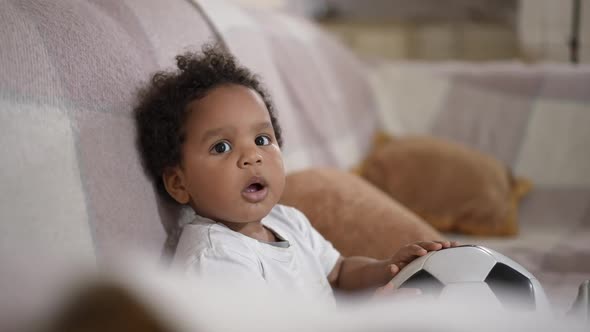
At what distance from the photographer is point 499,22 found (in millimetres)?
3209

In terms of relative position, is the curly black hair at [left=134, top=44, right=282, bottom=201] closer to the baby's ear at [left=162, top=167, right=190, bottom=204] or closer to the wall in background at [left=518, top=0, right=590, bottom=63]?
the baby's ear at [left=162, top=167, right=190, bottom=204]

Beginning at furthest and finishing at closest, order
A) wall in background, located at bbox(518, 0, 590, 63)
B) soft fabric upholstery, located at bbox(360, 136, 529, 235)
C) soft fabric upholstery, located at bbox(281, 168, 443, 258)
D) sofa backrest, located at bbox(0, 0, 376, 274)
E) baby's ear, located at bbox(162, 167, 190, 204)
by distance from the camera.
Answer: wall in background, located at bbox(518, 0, 590, 63), soft fabric upholstery, located at bbox(360, 136, 529, 235), soft fabric upholstery, located at bbox(281, 168, 443, 258), baby's ear, located at bbox(162, 167, 190, 204), sofa backrest, located at bbox(0, 0, 376, 274)

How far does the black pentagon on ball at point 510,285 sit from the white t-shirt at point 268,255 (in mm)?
268

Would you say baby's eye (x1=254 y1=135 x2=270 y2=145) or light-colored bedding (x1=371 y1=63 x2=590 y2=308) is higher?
baby's eye (x1=254 y1=135 x2=270 y2=145)

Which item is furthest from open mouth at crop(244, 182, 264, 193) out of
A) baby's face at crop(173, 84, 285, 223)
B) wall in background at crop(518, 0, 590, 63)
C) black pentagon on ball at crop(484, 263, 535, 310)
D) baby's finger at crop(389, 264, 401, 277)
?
wall in background at crop(518, 0, 590, 63)

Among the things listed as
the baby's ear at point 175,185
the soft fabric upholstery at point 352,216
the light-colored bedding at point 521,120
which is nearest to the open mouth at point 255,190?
the baby's ear at point 175,185

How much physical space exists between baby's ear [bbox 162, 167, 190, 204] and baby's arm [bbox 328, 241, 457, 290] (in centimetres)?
30

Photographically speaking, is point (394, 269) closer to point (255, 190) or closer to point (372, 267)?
point (372, 267)

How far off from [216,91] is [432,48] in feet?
8.56

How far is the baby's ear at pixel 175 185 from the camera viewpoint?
2.98 feet

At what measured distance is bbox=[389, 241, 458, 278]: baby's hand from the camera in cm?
88

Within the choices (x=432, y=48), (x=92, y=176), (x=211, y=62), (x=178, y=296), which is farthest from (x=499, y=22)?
(x=178, y=296)

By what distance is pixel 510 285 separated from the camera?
766 mm

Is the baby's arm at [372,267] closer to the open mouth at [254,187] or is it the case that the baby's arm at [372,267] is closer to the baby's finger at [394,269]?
the baby's finger at [394,269]
